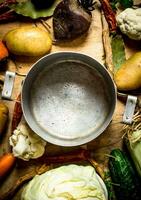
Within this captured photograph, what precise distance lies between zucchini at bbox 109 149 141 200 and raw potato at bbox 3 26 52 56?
493 mm

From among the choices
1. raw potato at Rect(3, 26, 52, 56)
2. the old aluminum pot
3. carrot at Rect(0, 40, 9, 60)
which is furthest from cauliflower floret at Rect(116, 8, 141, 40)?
carrot at Rect(0, 40, 9, 60)

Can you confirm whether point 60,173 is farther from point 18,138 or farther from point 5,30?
point 5,30

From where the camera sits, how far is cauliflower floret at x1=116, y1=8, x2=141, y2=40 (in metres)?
1.93

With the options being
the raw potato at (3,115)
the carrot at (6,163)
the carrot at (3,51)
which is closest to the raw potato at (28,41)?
the carrot at (3,51)

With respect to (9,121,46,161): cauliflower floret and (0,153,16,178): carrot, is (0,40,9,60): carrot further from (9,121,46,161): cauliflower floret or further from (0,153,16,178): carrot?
(0,153,16,178): carrot

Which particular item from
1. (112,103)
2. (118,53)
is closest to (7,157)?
(112,103)

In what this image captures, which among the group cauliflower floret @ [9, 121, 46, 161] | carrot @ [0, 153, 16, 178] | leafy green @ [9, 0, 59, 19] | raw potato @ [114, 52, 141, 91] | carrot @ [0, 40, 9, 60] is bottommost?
carrot @ [0, 153, 16, 178]

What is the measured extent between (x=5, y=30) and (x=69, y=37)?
0.89 ft

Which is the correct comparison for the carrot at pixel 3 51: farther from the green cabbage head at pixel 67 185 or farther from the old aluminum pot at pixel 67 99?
the green cabbage head at pixel 67 185

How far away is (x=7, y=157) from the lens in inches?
76.3

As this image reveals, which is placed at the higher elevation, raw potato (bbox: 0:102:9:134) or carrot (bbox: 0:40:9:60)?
carrot (bbox: 0:40:9:60)

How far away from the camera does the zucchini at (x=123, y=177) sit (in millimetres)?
1900

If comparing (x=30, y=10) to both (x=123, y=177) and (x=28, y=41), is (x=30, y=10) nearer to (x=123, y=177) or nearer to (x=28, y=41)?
(x=28, y=41)

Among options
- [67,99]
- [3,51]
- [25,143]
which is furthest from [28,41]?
[25,143]
